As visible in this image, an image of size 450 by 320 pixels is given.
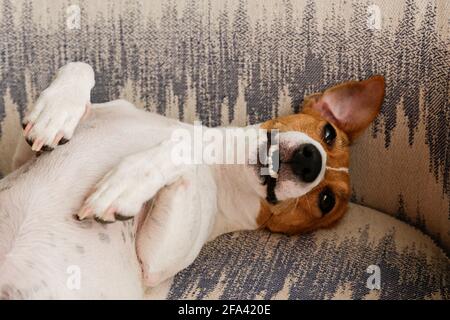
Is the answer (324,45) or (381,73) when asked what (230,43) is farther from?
(381,73)

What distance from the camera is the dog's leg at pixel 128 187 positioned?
1352mm

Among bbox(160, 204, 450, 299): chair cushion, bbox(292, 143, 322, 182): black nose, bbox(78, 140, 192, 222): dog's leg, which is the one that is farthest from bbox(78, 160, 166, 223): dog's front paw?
bbox(292, 143, 322, 182): black nose

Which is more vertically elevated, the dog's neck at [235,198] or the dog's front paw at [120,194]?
the dog's front paw at [120,194]

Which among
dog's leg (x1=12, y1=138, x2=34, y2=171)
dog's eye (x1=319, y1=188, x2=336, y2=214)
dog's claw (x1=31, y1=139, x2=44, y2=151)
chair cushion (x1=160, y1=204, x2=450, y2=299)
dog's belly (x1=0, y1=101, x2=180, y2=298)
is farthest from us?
dog's eye (x1=319, y1=188, x2=336, y2=214)

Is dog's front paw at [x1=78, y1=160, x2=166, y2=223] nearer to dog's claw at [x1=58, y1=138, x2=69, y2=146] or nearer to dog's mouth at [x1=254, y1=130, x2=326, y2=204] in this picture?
dog's claw at [x1=58, y1=138, x2=69, y2=146]

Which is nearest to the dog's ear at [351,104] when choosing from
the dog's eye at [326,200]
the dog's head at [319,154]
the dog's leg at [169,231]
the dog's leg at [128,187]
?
the dog's head at [319,154]

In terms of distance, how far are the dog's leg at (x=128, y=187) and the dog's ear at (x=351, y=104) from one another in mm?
591

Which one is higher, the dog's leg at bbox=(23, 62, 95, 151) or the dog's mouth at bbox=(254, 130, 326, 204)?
the dog's leg at bbox=(23, 62, 95, 151)

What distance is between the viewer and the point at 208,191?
170 cm

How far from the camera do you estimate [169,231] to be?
1.53 m

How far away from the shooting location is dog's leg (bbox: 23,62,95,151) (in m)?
1.45

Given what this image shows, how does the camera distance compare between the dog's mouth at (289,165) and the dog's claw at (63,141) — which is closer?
the dog's claw at (63,141)

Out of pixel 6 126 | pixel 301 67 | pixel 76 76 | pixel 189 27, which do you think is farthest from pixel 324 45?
pixel 6 126

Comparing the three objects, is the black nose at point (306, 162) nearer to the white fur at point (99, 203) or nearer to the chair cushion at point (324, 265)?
the white fur at point (99, 203)
